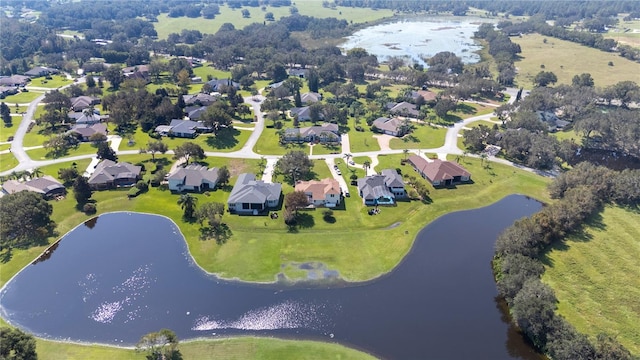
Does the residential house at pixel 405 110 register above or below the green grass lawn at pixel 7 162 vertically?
above

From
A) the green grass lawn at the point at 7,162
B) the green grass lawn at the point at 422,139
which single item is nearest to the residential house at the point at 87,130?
the green grass lawn at the point at 7,162

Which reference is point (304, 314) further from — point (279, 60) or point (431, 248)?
point (279, 60)

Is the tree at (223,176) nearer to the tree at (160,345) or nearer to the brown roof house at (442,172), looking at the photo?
the tree at (160,345)

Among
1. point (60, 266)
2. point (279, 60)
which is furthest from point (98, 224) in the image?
point (279, 60)

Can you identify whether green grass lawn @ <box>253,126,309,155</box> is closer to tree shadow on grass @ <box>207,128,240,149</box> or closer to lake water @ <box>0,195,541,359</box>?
tree shadow on grass @ <box>207,128,240,149</box>

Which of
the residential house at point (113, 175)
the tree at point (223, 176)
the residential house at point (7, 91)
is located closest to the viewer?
the residential house at point (113, 175)

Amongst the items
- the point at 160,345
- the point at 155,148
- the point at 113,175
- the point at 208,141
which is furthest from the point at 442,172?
the point at 113,175
